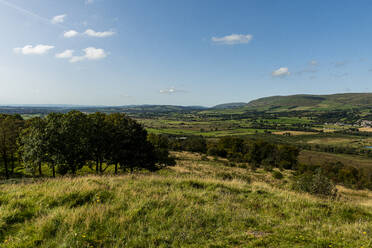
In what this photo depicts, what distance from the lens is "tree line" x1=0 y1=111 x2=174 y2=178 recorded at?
75.0 feet

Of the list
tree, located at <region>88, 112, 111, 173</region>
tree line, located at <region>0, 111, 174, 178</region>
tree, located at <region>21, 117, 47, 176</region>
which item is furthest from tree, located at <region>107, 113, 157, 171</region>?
tree, located at <region>21, 117, 47, 176</region>

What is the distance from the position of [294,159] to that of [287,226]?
83279mm

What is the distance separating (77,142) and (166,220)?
23129mm

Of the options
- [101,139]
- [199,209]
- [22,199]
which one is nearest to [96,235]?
[199,209]

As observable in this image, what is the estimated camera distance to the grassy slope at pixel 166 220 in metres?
5.18

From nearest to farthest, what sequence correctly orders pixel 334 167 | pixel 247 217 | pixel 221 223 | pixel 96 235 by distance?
pixel 96 235
pixel 221 223
pixel 247 217
pixel 334 167

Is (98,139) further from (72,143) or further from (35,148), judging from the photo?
(35,148)

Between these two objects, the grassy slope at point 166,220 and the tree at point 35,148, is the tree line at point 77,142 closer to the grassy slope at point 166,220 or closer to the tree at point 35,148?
the tree at point 35,148

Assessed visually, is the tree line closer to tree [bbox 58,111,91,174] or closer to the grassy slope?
tree [bbox 58,111,91,174]

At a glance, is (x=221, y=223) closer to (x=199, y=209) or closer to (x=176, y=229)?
(x=199, y=209)

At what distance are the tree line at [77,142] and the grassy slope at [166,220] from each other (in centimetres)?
1670

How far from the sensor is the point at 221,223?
645 cm

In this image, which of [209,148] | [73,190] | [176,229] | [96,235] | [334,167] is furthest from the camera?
[209,148]

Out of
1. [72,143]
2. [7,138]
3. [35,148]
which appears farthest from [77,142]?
[7,138]
